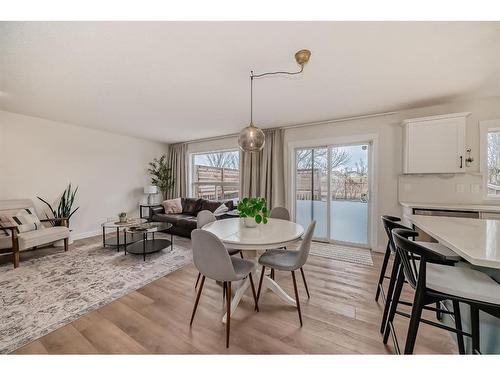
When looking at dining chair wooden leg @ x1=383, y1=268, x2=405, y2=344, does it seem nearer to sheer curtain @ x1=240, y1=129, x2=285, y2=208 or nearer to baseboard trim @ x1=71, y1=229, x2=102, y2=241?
sheer curtain @ x1=240, y1=129, x2=285, y2=208

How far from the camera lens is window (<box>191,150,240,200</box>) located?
17.3 ft

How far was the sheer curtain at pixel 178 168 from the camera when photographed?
5777 mm

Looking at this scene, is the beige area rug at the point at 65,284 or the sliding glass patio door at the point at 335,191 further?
the sliding glass patio door at the point at 335,191

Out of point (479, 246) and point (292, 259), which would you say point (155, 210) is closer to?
point (292, 259)

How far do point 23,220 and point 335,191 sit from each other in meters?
5.28

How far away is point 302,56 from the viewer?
5.94 ft

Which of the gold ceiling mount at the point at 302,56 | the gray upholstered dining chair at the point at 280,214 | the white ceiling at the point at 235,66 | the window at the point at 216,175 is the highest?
the white ceiling at the point at 235,66

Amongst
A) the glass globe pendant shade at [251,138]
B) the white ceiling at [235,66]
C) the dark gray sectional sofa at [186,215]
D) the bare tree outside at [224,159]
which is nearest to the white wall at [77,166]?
the white ceiling at [235,66]

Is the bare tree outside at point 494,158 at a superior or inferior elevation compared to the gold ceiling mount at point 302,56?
inferior

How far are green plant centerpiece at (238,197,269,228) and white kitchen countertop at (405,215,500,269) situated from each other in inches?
52.7

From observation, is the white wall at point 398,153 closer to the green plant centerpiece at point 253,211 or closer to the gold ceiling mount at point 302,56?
the gold ceiling mount at point 302,56

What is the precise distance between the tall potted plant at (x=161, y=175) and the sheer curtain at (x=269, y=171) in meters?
2.58

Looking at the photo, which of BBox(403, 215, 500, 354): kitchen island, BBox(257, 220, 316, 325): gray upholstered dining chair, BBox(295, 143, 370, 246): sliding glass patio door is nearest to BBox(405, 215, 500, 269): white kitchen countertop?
BBox(403, 215, 500, 354): kitchen island


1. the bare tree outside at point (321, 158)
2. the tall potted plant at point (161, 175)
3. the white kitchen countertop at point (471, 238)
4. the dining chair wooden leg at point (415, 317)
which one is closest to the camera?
the white kitchen countertop at point (471, 238)
